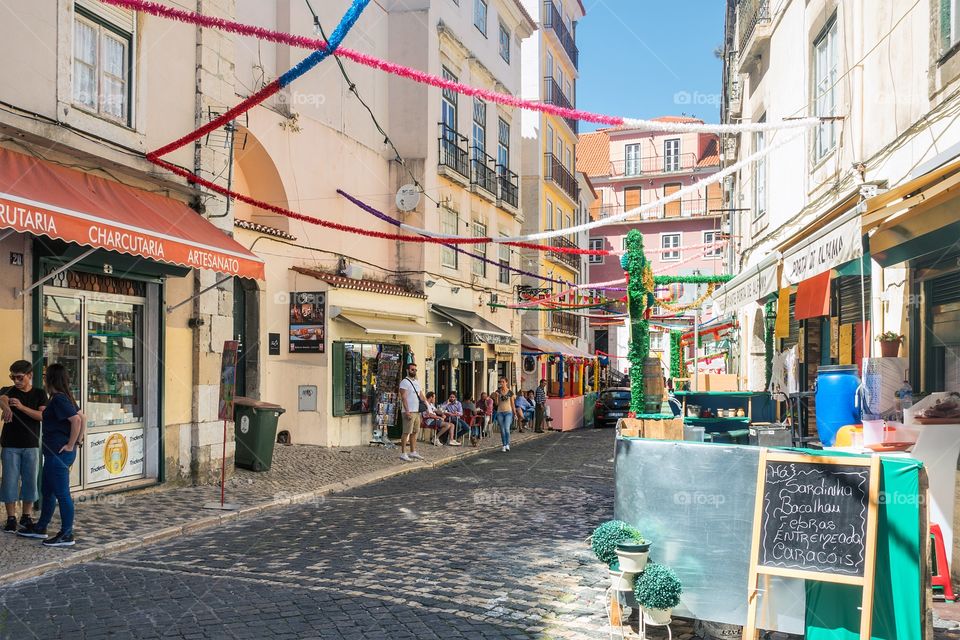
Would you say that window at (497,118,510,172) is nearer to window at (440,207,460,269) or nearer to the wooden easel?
window at (440,207,460,269)

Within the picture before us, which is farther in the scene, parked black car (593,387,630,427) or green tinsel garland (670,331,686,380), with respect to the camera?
green tinsel garland (670,331,686,380)

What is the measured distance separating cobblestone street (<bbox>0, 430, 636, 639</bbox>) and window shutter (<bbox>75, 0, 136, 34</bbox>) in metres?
6.16

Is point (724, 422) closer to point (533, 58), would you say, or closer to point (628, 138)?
point (533, 58)

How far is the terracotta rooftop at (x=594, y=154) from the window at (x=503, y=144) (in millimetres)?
27441

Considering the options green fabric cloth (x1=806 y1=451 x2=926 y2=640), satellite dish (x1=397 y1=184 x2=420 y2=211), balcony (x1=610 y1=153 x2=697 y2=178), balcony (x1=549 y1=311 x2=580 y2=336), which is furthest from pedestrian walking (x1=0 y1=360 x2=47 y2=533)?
balcony (x1=610 y1=153 x2=697 y2=178)

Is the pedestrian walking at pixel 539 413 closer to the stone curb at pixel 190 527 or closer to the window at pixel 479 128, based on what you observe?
the window at pixel 479 128

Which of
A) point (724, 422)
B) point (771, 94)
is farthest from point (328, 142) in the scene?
point (724, 422)

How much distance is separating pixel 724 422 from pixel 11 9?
947 cm

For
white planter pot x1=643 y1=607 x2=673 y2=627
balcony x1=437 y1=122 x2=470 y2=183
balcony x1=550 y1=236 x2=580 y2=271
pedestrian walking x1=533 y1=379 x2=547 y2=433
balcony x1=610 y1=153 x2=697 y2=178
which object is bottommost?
pedestrian walking x1=533 y1=379 x2=547 y2=433

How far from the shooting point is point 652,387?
1426 cm

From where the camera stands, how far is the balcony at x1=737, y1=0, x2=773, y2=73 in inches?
624

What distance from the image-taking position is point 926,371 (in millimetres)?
8477

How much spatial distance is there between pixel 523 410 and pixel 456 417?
556cm

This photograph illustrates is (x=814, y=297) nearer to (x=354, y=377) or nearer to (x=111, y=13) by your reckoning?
(x=111, y=13)
